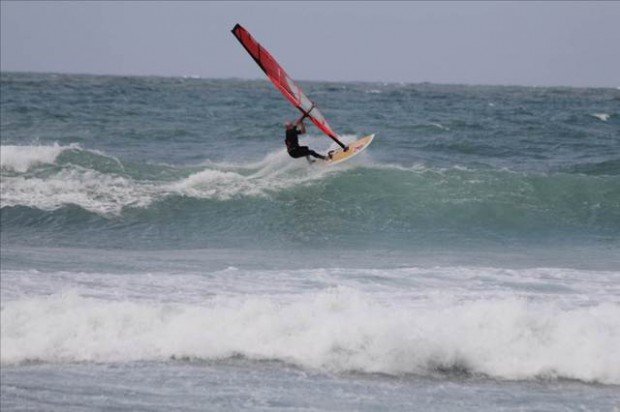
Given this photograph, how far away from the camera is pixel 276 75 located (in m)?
15.5

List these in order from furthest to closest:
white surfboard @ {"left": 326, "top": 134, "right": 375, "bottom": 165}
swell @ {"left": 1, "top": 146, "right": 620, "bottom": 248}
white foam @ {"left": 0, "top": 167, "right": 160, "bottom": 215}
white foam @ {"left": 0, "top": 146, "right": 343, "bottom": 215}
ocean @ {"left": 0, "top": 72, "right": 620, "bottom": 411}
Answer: white surfboard @ {"left": 326, "top": 134, "right": 375, "bottom": 165}
white foam @ {"left": 0, "top": 146, "right": 343, "bottom": 215}
white foam @ {"left": 0, "top": 167, "right": 160, "bottom": 215}
swell @ {"left": 1, "top": 146, "right": 620, "bottom": 248}
ocean @ {"left": 0, "top": 72, "right": 620, "bottom": 411}

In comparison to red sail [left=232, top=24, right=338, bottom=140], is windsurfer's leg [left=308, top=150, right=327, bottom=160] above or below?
below

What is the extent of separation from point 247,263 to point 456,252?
2.72 m

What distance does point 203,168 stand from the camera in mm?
17172

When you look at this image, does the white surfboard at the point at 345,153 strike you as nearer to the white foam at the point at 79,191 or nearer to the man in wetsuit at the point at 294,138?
the man in wetsuit at the point at 294,138

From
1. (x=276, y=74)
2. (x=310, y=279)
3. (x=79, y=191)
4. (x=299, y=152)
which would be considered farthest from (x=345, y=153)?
(x=310, y=279)

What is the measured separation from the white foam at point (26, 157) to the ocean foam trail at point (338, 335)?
9.19m

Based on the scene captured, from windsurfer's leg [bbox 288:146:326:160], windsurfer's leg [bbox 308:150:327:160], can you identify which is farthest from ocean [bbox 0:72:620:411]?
windsurfer's leg [bbox 288:146:326:160]

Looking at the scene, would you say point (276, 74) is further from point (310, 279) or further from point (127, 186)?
point (310, 279)

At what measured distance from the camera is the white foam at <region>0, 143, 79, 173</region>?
16.5 metres

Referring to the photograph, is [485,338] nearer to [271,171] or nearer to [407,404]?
[407,404]

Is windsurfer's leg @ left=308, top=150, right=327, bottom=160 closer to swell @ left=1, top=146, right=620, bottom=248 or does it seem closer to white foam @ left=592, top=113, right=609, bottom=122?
swell @ left=1, top=146, right=620, bottom=248

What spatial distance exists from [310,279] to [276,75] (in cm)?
696

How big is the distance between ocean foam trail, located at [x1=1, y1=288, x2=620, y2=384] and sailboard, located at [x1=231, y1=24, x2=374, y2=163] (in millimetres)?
7267
